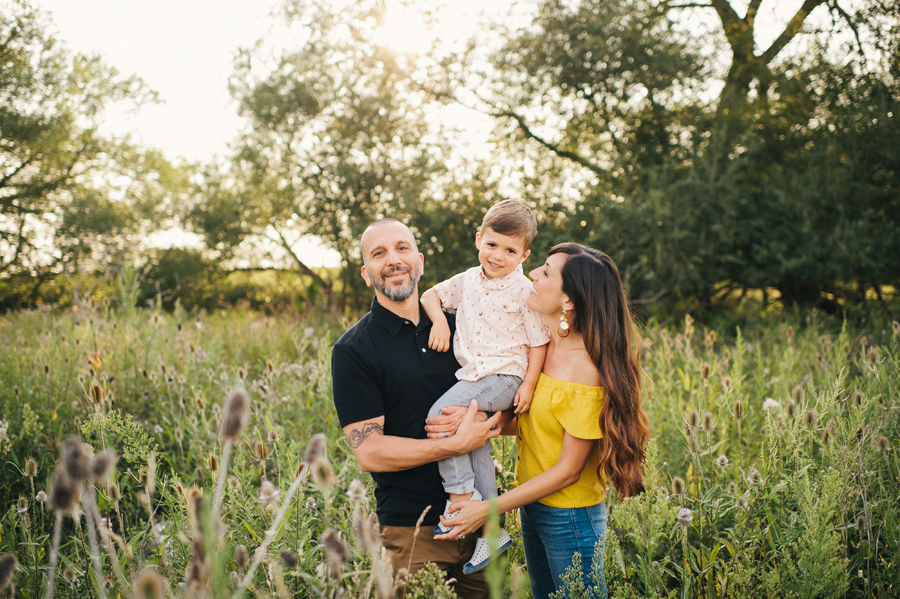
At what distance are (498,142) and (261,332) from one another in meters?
6.81

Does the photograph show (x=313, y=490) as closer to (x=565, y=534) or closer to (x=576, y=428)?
(x=565, y=534)

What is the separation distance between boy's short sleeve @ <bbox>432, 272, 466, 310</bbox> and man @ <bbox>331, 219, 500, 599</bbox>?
0.30 metres

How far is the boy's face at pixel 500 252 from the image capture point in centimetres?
278

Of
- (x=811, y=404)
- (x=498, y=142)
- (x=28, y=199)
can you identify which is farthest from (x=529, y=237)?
(x=28, y=199)

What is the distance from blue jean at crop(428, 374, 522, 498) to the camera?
230 cm

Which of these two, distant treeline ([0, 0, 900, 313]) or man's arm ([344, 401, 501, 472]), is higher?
distant treeline ([0, 0, 900, 313])

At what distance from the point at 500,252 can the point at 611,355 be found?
879 millimetres

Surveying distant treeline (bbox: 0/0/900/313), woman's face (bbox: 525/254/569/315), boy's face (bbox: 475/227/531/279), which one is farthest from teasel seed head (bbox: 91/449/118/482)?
distant treeline (bbox: 0/0/900/313)

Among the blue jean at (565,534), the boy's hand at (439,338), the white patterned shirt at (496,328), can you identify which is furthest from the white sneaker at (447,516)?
the boy's hand at (439,338)

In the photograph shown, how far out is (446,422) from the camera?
2.30 meters

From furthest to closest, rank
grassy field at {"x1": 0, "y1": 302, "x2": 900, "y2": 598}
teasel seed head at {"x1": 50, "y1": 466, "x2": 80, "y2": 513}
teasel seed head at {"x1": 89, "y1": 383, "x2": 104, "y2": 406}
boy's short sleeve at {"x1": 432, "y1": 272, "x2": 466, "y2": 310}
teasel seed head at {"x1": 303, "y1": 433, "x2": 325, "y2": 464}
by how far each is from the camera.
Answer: boy's short sleeve at {"x1": 432, "y1": 272, "x2": 466, "y2": 310} → teasel seed head at {"x1": 89, "y1": 383, "x2": 104, "y2": 406} → grassy field at {"x1": 0, "y1": 302, "x2": 900, "y2": 598} → teasel seed head at {"x1": 303, "y1": 433, "x2": 325, "y2": 464} → teasel seed head at {"x1": 50, "y1": 466, "x2": 80, "y2": 513}

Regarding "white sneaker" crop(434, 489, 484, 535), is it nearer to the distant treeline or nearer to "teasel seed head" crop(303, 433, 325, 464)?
"teasel seed head" crop(303, 433, 325, 464)

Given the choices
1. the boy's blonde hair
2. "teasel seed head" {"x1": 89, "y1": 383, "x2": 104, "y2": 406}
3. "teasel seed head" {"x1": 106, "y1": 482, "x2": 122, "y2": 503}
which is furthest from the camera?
the boy's blonde hair

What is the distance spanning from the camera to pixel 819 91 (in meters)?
9.17
